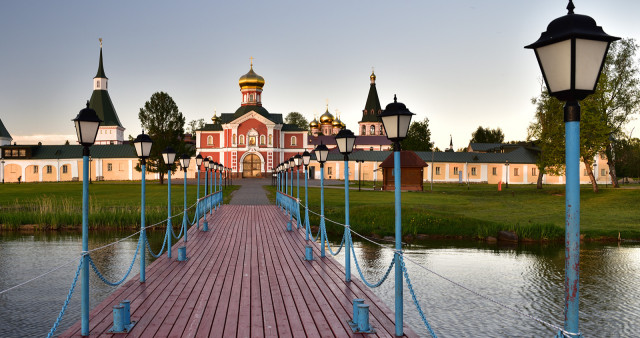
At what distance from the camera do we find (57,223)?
24.0 meters

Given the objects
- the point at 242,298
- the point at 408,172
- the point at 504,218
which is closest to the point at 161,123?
the point at 408,172

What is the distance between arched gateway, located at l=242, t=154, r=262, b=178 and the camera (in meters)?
71.4

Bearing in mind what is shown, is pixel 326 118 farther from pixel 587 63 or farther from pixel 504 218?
pixel 587 63

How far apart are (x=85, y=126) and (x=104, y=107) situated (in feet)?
289

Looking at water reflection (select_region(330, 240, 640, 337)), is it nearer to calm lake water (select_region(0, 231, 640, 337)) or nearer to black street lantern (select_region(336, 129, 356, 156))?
calm lake water (select_region(0, 231, 640, 337))

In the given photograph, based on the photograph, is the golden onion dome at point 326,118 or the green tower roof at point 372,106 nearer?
the green tower roof at point 372,106

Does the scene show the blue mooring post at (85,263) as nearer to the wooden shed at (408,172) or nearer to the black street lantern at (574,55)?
the black street lantern at (574,55)

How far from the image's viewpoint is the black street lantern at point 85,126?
703 centimetres

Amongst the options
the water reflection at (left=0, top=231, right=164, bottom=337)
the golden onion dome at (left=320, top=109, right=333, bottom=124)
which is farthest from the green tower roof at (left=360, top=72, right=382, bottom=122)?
the water reflection at (left=0, top=231, right=164, bottom=337)

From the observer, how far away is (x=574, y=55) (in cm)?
352

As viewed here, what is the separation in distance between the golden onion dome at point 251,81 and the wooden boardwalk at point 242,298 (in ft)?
194

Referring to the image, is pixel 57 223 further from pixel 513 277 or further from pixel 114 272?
pixel 513 277

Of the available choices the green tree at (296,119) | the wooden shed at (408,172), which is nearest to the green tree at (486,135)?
the green tree at (296,119)

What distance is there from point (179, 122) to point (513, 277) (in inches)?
1801
